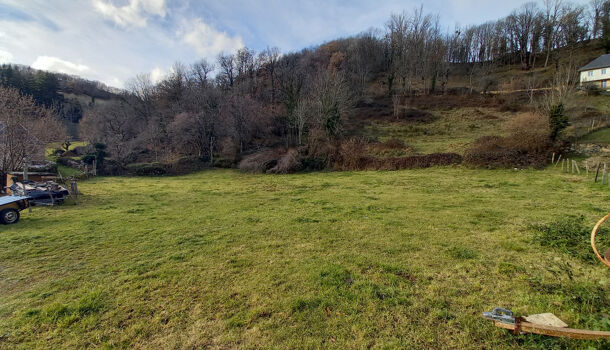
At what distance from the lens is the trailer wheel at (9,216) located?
7880mm

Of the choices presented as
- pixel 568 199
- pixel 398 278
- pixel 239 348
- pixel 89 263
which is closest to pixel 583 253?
pixel 398 278

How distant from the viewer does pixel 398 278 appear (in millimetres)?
4332

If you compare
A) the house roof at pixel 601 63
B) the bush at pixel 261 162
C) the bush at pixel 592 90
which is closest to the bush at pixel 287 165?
the bush at pixel 261 162

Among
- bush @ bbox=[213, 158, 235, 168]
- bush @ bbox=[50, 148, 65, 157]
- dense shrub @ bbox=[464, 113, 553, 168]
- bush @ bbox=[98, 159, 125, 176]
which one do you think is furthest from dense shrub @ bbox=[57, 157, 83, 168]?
dense shrub @ bbox=[464, 113, 553, 168]

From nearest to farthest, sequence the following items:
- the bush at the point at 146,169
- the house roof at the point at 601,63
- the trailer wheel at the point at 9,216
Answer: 1. the trailer wheel at the point at 9,216
2. the bush at the point at 146,169
3. the house roof at the point at 601,63

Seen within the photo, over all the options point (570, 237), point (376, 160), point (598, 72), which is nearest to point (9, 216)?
point (570, 237)

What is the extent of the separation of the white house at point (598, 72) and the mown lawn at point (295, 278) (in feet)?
162

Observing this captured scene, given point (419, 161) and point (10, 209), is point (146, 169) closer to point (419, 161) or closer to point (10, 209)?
point (10, 209)

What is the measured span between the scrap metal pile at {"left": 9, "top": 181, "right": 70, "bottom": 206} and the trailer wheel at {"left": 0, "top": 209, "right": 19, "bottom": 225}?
1672mm

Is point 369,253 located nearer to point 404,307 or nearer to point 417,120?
point 404,307

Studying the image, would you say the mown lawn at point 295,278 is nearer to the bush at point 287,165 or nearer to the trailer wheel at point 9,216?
the trailer wheel at point 9,216

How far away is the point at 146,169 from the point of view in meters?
22.2

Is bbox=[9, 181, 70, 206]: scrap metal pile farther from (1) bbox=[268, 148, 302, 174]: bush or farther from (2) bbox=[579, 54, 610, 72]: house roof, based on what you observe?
(2) bbox=[579, 54, 610, 72]: house roof

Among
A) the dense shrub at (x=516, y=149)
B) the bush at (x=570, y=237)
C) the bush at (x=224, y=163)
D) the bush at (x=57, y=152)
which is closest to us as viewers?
the bush at (x=570, y=237)
